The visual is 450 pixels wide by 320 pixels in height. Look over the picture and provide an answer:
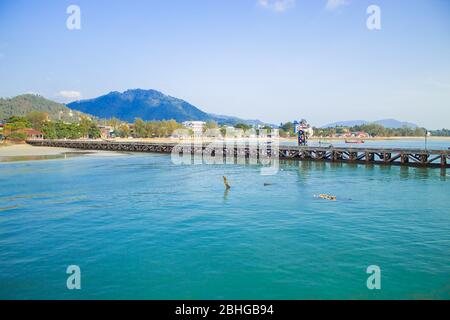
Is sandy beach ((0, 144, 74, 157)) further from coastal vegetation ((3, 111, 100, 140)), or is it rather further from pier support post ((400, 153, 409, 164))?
pier support post ((400, 153, 409, 164))

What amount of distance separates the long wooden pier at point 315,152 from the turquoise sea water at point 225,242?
17.8 metres

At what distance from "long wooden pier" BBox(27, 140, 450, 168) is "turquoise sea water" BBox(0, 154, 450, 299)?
17755 mm

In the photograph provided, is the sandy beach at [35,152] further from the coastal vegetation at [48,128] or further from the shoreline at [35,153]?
the coastal vegetation at [48,128]

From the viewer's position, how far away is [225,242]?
18797 mm

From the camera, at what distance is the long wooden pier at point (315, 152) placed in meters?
52.3

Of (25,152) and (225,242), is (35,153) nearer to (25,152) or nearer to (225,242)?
(25,152)

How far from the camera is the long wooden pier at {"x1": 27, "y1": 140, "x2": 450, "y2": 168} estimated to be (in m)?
52.3

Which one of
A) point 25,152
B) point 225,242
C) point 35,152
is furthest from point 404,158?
point 25,152

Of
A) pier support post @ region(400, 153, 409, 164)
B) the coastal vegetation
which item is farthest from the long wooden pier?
the coastal vegetation

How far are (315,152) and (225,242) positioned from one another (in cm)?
4985

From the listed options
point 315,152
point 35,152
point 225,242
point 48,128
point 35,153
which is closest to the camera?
point 225,242

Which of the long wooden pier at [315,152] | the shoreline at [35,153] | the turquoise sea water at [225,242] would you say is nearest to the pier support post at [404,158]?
the long wooden pier at [315,152]
